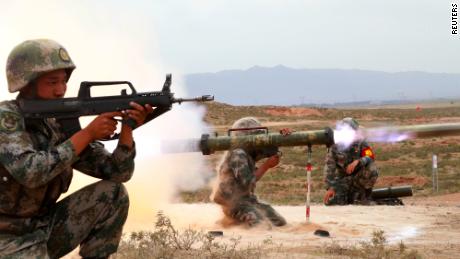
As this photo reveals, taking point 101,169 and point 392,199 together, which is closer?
point 101,169

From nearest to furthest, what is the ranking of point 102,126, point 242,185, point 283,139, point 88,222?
point 102,126 → point 88,222 → point 283,139 → point 242,185

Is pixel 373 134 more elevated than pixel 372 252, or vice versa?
pixel 373 134

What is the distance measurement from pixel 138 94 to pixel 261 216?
5.15 m

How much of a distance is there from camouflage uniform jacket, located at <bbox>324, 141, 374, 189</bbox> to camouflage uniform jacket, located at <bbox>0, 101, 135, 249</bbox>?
27.2ft

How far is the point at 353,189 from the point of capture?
13.5 metres

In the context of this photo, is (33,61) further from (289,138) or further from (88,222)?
(289,138)

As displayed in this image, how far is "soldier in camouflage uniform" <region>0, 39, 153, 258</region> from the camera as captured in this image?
15.2 feet

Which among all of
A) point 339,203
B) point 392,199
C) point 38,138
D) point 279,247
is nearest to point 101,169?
point 38,138

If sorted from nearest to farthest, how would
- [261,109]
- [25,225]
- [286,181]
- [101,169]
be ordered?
[25,225]
[101,169]
[286,181]
[261,109]

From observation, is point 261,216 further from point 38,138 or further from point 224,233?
point 38,138

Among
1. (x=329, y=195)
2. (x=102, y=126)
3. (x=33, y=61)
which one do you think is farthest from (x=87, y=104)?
(x=329, y=195)

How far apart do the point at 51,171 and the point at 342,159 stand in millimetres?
9192

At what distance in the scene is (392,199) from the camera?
13.8m

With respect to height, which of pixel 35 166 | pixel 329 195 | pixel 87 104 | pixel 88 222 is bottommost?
pixel 329 195
